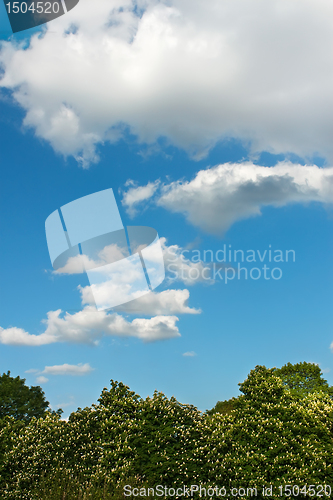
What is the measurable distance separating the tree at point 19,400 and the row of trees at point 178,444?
669 inches

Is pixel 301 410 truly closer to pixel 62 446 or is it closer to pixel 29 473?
pixel 62 446

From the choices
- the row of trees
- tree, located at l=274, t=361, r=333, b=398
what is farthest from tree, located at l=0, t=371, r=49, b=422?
tree, located at l=274, t=361, r=333, b=398

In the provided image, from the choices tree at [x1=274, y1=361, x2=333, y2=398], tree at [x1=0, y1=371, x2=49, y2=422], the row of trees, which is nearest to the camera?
the row of trees

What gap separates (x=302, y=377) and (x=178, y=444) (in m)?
14.6

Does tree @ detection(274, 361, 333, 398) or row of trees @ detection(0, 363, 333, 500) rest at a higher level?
tree @ detection(274, 361, 333, 398)

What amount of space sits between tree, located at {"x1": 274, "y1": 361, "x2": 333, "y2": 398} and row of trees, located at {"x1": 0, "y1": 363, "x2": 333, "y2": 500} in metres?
7.13

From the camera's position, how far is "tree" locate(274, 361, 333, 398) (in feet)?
96.3

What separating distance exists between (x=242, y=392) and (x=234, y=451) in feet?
11.1

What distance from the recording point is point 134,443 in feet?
63.3
